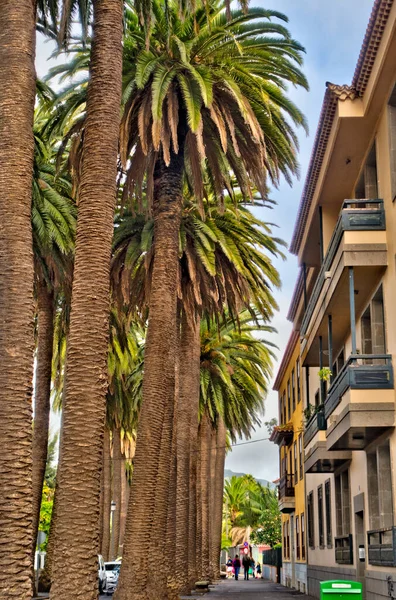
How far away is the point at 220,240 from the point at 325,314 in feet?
16.2

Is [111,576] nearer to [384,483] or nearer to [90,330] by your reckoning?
[384,483]

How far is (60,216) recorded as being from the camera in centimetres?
2647

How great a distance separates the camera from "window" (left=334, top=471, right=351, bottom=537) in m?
28.8

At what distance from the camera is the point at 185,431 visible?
30547mm

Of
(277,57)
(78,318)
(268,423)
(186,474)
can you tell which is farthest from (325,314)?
(268,423)

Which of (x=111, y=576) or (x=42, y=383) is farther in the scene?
(x=111, y=576)

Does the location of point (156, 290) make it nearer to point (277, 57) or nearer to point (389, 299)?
point (389, 299)

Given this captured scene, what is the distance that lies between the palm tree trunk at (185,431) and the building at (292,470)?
14.1 meters

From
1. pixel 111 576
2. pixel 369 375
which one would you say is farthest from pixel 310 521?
pixel 369 375

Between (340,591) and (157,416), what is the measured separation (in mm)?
7125

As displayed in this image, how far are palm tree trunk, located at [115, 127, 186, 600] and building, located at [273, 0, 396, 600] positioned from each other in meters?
3.84

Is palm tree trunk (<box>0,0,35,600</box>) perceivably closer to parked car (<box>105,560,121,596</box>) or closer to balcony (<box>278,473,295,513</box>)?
parked car (<box>105,560,121,596</box>)

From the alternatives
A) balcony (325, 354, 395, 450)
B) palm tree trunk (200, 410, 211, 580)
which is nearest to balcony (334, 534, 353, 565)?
balcony (325, 354, 395, 450)

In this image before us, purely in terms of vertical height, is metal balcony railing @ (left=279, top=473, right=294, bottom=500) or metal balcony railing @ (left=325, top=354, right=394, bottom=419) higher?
metal balcony railing @ (left=279, top=473, right=294, bottom=500)
